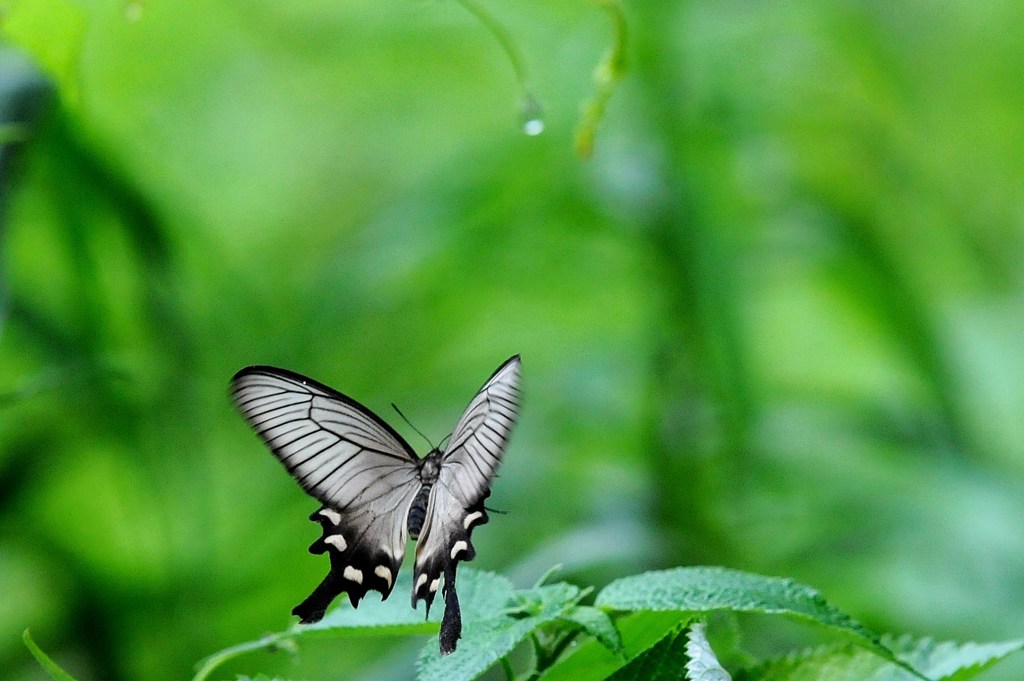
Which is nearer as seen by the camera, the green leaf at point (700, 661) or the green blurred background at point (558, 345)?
the green leaf at point (700, 661)

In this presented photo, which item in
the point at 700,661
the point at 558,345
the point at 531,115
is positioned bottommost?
the point at 700,661

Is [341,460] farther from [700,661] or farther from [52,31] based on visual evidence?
[52,31]

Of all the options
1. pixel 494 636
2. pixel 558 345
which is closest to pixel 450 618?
pixel 494 636

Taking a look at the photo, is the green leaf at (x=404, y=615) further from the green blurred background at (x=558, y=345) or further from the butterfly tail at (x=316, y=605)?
the green blurred background at (x=558, y=345)

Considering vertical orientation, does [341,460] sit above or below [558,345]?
below

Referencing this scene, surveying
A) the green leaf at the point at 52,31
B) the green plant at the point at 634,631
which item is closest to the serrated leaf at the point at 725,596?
the green plant at the point at 634,631

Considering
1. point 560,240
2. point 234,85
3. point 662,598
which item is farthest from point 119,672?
point 234,85

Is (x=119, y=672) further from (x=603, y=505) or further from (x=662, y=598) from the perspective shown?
(x=662, y=598)
